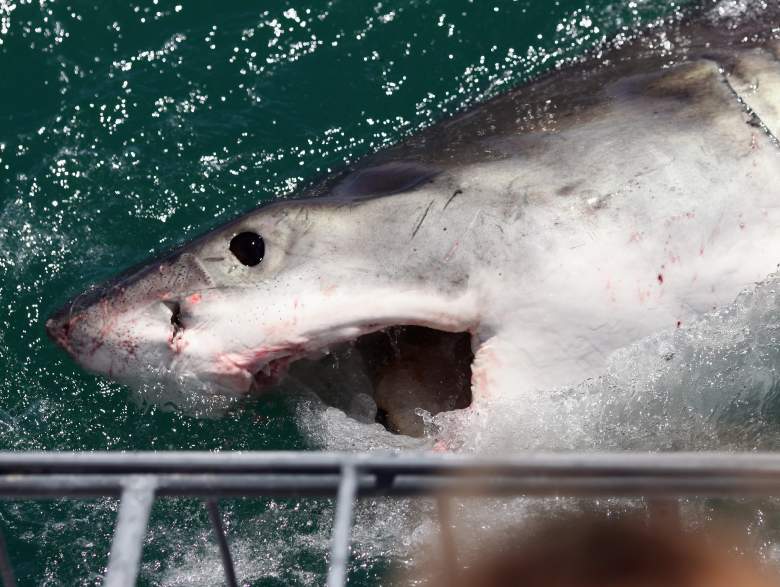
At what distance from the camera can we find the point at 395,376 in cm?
263

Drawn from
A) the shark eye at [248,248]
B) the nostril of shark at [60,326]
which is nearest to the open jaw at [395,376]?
the shark eye at [248,248]

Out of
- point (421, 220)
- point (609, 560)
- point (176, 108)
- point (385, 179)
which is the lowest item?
point (609, 560)

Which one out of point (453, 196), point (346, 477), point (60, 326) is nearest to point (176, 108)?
point (60, 326)

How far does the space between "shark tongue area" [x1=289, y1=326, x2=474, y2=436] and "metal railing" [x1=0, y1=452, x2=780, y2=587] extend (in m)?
1.08

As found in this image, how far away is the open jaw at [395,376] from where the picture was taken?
2.58m

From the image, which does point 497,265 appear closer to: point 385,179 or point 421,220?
point 421,220

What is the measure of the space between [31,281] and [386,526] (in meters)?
1.81

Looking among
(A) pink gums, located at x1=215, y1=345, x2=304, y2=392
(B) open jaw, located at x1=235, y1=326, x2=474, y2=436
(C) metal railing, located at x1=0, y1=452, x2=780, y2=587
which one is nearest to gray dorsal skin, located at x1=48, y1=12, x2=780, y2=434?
(A) pink gums, located at x1=215, y1=345, x2=304, y2=392

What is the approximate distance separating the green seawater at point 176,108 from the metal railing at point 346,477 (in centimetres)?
170

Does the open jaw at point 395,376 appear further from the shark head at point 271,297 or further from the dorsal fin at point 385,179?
the dorsal fin at point 385,179

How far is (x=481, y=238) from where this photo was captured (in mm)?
2350

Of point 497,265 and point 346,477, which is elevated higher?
point 497,265

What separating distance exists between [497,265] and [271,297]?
0.46 m

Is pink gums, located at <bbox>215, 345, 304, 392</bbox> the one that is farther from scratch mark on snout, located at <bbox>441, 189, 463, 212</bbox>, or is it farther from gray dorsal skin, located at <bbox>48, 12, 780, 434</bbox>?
scratch mark on snout, located at <bbox>441, 189, 463, 212</bbox>
